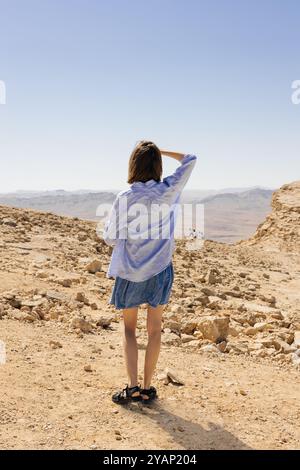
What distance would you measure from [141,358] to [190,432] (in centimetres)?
121

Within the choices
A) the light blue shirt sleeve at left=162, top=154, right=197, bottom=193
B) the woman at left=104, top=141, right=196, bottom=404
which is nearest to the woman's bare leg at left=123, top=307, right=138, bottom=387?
the woman at left=104, top=141, right=196, bottom=404

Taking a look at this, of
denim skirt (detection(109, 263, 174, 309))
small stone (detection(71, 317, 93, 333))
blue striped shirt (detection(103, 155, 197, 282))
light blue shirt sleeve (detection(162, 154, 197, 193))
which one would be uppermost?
light blue shirt sleeve (detection(162, 154, 197, 193))

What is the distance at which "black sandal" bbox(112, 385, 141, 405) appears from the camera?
3.26 meters

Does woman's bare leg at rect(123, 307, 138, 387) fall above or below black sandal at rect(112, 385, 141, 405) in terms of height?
above

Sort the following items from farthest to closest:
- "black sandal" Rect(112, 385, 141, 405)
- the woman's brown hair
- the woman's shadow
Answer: "black sandal" Rect(112, 385, 141, 405) < the woman's brown hair < the woman's shadow

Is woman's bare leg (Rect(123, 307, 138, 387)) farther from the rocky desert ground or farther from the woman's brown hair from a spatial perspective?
the woman's brown hair

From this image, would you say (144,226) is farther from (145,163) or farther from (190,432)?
(190,432)

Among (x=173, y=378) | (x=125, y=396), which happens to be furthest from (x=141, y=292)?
(x=173, y=378)

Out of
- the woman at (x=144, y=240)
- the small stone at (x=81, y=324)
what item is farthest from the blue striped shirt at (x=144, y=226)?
the small stone at (x=81, y=324)

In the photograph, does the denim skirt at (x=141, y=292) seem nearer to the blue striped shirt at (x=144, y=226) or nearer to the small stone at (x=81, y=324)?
the blue striped shirt at (x=144, y=226)

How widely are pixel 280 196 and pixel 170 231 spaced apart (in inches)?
617

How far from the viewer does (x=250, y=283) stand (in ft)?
30.2

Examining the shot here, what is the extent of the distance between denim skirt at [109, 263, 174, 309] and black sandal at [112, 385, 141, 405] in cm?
55
